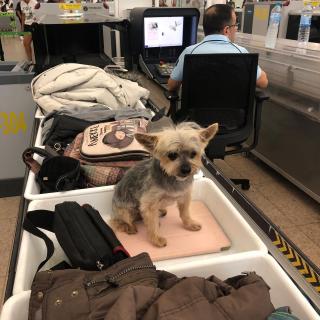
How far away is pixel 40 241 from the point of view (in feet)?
3.47

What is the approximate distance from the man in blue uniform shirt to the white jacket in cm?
74

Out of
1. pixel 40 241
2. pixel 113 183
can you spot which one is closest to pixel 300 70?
pixel 113 183

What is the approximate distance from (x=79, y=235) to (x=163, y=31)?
9.77ft

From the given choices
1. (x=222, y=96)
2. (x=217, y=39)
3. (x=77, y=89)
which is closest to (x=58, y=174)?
(x=77, y=89)

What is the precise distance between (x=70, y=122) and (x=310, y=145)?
6.40ft

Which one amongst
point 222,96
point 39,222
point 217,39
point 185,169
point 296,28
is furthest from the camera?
point 296,28

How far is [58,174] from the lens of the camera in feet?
4.20

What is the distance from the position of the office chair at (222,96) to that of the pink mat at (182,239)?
1213mm

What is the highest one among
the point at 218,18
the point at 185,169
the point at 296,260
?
the point at 218,18

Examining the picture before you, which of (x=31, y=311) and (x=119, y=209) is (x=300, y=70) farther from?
(x=31, y=311)

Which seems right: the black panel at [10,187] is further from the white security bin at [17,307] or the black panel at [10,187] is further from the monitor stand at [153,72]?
the white security bin at [17,307]

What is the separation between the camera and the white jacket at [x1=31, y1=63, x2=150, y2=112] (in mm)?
1974

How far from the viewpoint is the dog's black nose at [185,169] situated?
1.12 metres

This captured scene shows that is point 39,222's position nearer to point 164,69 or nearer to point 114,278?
point 114,278
